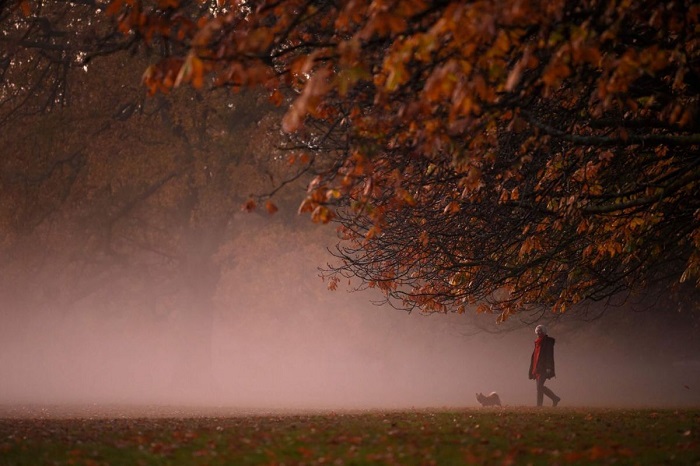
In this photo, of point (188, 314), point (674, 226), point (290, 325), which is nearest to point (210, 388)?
point (188, 314)

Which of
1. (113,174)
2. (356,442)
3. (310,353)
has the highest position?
(113,174)

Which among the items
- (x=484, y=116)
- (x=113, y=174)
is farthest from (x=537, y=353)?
(x=113, y=174)

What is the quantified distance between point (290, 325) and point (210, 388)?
6.85 metres

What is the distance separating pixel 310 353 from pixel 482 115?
38771 millimetres

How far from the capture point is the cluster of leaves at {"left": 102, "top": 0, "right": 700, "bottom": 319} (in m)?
5.99

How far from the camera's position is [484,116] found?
7.75m

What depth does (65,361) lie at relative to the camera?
5169 centimetres

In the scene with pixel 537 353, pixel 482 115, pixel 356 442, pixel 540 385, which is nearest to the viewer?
pixel 482 115

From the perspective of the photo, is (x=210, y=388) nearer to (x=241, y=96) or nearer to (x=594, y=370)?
(x=241, y=96)

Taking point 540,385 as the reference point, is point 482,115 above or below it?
above

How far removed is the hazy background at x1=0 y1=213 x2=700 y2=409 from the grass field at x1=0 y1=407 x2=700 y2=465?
19679 millimetres

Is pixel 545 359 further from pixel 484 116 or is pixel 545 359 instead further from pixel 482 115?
pixel 482 115

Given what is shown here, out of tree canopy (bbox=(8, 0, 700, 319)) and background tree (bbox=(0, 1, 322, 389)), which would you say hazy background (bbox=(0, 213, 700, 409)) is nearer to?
background tree (bbox=(0, 1, 322, 389))

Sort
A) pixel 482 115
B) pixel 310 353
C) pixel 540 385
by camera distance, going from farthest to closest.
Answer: pixel 310 353 → pixel 540 385 → pixel 482 115
